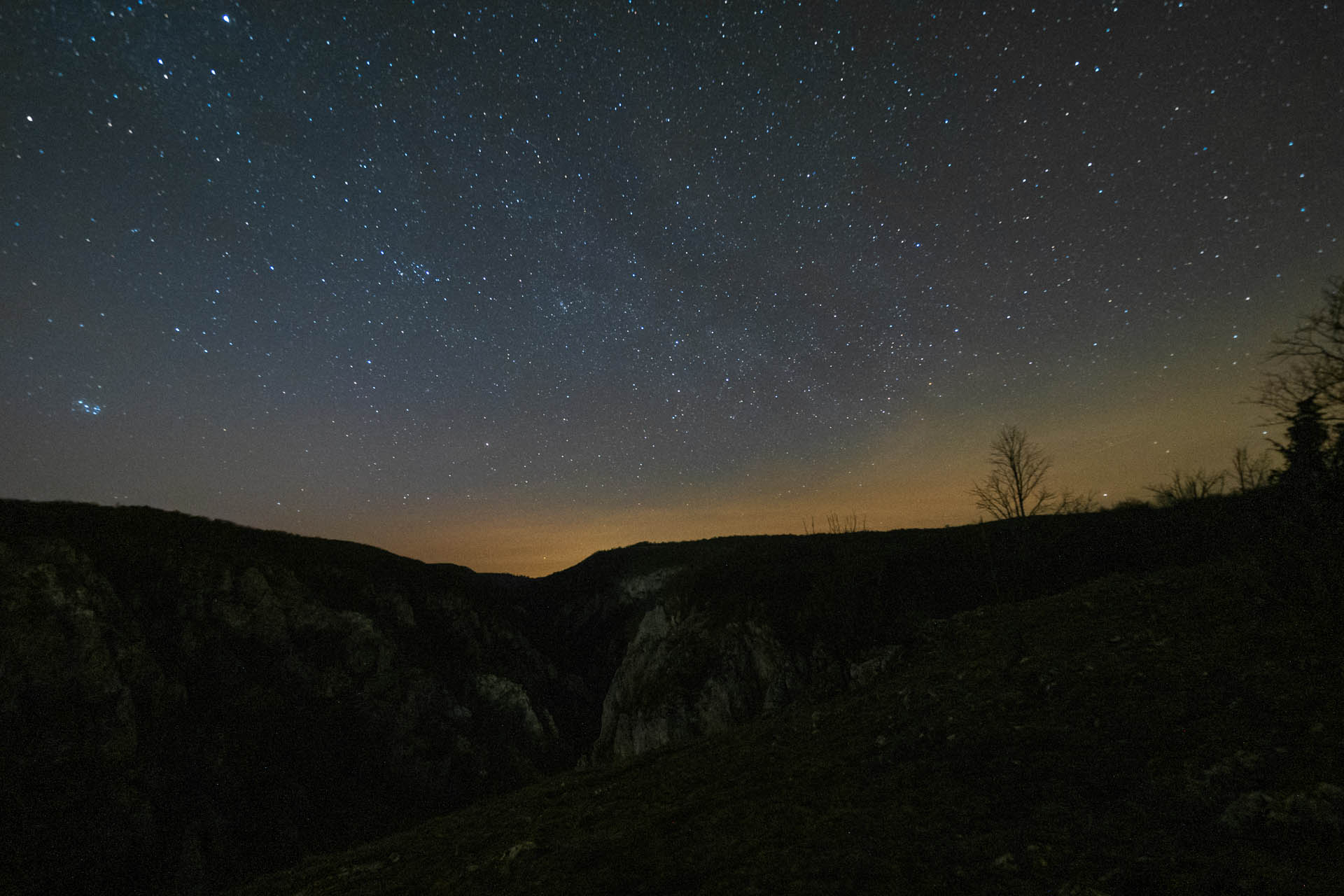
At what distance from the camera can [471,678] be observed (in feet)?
143

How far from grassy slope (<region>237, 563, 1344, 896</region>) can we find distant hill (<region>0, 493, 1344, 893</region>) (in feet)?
0.30

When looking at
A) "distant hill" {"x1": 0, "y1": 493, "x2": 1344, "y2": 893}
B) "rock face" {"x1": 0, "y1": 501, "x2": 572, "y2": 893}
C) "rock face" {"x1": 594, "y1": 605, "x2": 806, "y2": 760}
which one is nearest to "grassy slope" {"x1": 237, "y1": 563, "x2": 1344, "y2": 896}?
"distant hill" {"x1": 0, "y1": 493, "x2": 1344, "y2": 893}

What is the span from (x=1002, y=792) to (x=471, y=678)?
153ft

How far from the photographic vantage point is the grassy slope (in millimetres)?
4121

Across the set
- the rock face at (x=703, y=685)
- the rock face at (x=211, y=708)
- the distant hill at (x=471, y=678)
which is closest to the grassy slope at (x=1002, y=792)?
the distant hill at (x=471, y=678)

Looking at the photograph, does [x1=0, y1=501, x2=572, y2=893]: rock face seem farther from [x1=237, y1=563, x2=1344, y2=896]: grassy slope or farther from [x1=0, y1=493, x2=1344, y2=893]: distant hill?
[x1=237, y1=563, x2=1344, y2=896]: grassy slope

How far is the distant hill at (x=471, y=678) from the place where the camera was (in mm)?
7797

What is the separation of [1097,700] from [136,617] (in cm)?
4320

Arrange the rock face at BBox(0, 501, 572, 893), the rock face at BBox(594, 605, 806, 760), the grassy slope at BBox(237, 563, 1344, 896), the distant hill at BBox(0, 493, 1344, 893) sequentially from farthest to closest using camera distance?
1. the rock face at BBox(0, 501, 572, 893)
2. the rock face at BBox(594, 605, 806, 760)
3. the distant hill at BBox(0, 493, 1344, 893)
4. the grassy slope at BBox(237, 563, 1344, 896)

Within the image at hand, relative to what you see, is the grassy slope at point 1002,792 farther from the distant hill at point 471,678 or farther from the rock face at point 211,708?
the rock face at point 211,708

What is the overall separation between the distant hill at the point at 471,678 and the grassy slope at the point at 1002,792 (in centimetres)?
9

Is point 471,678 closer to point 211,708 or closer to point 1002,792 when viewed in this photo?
point 211,708

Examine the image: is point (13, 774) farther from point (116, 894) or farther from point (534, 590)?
point (534, 590)

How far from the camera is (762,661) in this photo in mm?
22156
